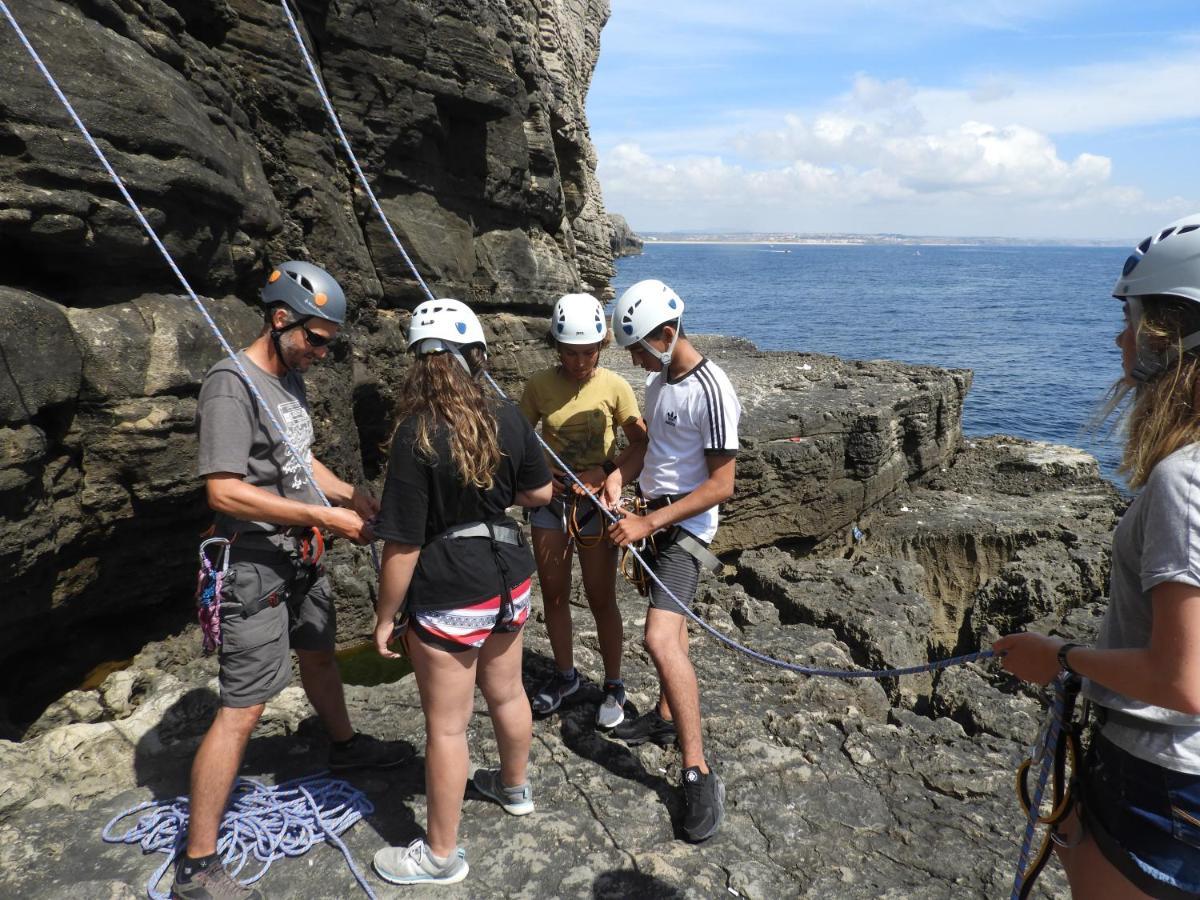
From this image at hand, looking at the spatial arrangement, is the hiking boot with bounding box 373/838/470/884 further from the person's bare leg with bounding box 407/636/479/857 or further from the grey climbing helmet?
the grey climbing helmet

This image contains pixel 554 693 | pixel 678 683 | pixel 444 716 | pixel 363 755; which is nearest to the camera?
pixel 444 716

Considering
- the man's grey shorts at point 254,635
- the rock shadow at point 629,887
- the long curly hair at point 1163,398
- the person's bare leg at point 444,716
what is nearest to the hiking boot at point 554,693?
the rock shadow at point 629,887

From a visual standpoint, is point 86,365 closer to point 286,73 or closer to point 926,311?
point 286,73

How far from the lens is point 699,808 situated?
13.7 ft

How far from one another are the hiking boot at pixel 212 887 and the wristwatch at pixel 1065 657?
3.32m

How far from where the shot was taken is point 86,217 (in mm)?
5152

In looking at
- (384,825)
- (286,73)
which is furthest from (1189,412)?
(286,73)

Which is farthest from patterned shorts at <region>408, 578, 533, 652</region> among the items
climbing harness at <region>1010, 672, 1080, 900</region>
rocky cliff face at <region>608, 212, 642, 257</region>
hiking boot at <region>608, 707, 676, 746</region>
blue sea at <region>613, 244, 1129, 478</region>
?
rocky cliff face at <region>608, 212, 642, 257</region>

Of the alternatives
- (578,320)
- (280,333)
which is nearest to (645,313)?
(578,320)

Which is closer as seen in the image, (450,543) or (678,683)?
(450,543)

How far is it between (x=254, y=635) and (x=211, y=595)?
10.1 inches

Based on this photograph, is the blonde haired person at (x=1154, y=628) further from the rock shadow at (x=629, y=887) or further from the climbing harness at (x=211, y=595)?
the climbing harness at (x=211, y=595)

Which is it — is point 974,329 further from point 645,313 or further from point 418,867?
point 418,867

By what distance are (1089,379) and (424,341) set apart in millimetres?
45598
